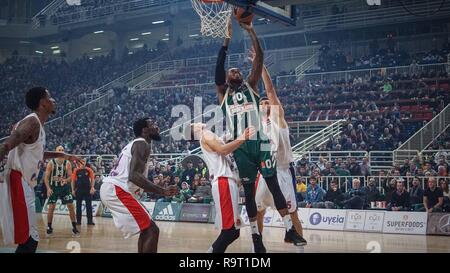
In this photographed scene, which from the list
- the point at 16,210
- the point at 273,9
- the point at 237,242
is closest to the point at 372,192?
the point at 237,242

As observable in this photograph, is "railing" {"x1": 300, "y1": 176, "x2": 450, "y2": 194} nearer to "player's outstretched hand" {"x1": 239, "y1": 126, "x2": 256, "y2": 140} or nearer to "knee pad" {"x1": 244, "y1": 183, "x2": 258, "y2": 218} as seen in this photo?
"knee pad" {"x1": 244, "y1": 183, "x2": 258, "y2": 218}

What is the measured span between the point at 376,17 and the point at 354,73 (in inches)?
141

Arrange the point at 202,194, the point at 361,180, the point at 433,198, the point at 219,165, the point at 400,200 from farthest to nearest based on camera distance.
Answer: the point at 202,194 < the point at 361,180 < the point at 400,200 < the point at 433,198 < the point at 219,165

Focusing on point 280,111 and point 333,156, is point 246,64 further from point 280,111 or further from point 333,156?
point 280,111

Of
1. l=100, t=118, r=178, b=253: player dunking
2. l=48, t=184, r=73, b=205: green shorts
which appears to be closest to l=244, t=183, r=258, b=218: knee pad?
l=100, t=118, r=178, b=253: player dunking

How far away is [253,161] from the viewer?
6.17 metres

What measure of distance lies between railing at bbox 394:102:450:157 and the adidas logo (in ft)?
22.1

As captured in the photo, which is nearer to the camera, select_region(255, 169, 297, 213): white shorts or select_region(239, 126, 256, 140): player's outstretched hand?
select_region(239, 126, 256, 140): player's outstretched hand

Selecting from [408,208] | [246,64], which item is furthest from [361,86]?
[408,208]

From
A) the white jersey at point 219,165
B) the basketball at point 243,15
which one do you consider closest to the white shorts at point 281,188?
the white jersey at point 219,165

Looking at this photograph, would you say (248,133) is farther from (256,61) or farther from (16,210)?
(16,210)

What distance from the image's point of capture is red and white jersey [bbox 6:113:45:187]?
16.3ft

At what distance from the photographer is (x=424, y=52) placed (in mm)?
21453

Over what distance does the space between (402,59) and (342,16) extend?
3818mm
